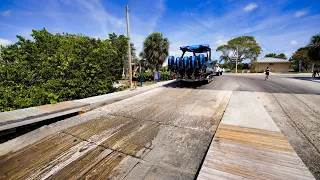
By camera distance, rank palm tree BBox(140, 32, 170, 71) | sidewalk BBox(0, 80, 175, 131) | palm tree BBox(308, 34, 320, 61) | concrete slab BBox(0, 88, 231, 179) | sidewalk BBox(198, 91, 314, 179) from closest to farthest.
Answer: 1. sidewalk BBox(198, 91, 314, 179)
2. concrete slab BBox(0, 88, 231, 179)
3. sidewalk BBox(0, 80, 175, 131)
4. palm tree BBox(308, 34, 320, 61)
5. palm tree BBox(140, 32, 170, 71)

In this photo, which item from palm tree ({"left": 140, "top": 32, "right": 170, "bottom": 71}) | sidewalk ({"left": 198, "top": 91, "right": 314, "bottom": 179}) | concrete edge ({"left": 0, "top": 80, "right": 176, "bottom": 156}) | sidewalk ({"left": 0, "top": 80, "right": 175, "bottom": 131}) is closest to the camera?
sidewalk ({"left": 198, "top": 91, "right": 314, "bottom": 179})

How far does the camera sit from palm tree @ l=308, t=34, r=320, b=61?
1691cm

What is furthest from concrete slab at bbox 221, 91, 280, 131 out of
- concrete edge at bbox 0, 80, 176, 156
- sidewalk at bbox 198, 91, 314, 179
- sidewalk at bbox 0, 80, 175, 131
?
sidewalk at bbox 0, 80, 175, 131

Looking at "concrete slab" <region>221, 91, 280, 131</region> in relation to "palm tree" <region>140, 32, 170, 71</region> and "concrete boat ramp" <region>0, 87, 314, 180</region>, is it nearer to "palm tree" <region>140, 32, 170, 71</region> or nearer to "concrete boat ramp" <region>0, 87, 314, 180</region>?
"concrete boat ramp" <region>0, 87, 314, 180</region>

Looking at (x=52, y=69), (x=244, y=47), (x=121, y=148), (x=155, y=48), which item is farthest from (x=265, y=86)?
(x=244, y=47)

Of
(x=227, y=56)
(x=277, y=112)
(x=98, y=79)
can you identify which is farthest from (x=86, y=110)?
(x=227, y=56)

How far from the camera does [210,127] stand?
4340mm

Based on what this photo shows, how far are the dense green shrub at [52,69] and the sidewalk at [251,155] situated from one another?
7.23m

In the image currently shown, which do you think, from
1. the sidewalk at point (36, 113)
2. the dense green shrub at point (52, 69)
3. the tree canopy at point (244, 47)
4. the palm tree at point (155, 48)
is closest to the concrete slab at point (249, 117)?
the sidewalk at point (36, 113)

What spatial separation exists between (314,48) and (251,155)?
73.8ft

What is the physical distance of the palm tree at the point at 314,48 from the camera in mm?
16906

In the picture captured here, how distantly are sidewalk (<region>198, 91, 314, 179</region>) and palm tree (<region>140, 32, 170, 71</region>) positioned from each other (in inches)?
845

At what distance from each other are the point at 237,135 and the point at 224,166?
1359mm

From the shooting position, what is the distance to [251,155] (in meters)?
2.79
